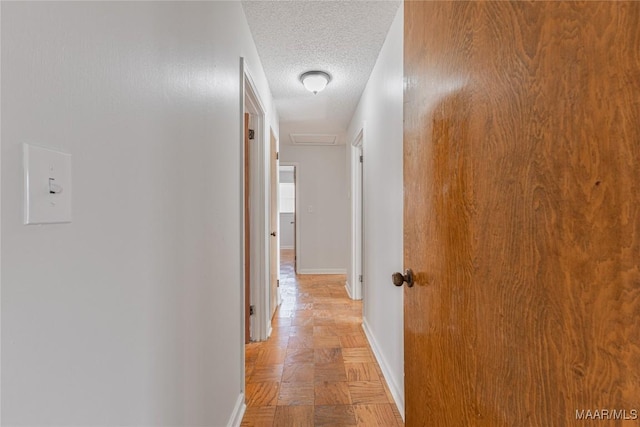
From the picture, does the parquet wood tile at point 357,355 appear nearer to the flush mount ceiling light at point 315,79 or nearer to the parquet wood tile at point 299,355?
the parquet wood tile at point 299,355

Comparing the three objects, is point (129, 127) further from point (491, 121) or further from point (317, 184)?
point (317, 184)

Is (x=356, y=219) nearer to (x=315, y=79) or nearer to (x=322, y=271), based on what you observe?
(x=315, y=79)

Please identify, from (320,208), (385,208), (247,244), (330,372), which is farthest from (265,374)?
(320,208)

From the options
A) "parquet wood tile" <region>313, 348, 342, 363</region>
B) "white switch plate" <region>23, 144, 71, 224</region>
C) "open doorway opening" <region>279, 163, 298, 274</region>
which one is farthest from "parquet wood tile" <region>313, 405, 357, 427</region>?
"open doorway opening" <region>279, 163, 298, 274</region>

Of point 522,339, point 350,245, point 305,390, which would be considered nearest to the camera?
point 522,339

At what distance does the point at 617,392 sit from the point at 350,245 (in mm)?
3647

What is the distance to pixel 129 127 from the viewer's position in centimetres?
70

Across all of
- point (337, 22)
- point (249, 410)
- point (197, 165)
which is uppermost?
point (337, 22)

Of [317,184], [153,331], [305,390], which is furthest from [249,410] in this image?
[317,184]

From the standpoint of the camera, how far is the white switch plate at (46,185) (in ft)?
1.47

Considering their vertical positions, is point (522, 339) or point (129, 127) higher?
point (129, 127)

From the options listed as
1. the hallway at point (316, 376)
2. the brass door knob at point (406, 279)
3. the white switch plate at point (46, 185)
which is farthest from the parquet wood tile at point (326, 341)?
the white switch plate at point (46, 185)

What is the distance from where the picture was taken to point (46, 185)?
0.47 metres

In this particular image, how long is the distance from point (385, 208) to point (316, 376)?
1.24 meters
